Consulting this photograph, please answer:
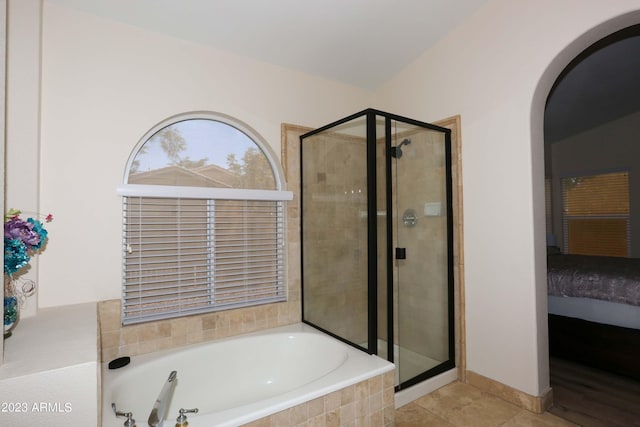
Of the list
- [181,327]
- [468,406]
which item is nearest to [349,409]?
[468,406]

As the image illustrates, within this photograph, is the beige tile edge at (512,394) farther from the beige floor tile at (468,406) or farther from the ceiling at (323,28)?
the ceiling at (323,28)

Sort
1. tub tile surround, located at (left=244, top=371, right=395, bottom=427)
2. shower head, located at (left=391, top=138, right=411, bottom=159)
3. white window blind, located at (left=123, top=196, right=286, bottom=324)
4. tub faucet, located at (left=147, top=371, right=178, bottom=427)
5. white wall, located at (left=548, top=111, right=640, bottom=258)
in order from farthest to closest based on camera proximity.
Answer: white wall, located at (left=548, top=111, right=640, bottom=258) → shower head, located at (left=391, top=138, right=411, bottom=159) → white window blind, located at (left=123, top=196, right=286, bottom=324) → tub tile surround, located at (left=244, top=371, right=395, bottom=427) → tub faucet, located at (left=147, top=371, right=178, bottom=427)

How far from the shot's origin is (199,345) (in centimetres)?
230

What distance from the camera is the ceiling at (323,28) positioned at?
211 centimetres

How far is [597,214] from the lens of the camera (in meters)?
5.24

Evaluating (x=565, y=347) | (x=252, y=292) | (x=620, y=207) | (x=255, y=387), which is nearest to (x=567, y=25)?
(x=565, y=347)

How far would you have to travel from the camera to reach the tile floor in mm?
2082

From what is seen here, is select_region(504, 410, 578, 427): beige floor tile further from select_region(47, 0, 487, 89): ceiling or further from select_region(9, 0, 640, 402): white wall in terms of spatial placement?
select_region(47, 0, 487, 89): ceiling

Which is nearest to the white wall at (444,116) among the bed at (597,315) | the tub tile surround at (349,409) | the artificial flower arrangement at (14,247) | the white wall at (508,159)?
the white wall at (508,159)

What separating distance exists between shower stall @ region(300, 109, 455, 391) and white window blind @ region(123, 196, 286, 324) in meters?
0.32

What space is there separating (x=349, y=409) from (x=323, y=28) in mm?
2488

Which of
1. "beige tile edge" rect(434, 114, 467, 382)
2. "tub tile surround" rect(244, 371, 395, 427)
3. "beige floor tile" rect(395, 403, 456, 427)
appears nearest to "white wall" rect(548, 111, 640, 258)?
"beige tile edge" rect(434, 114, 467, 382)

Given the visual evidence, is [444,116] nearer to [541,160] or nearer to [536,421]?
[541,160]

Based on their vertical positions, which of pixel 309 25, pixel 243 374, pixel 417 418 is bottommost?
pixel 417 418
